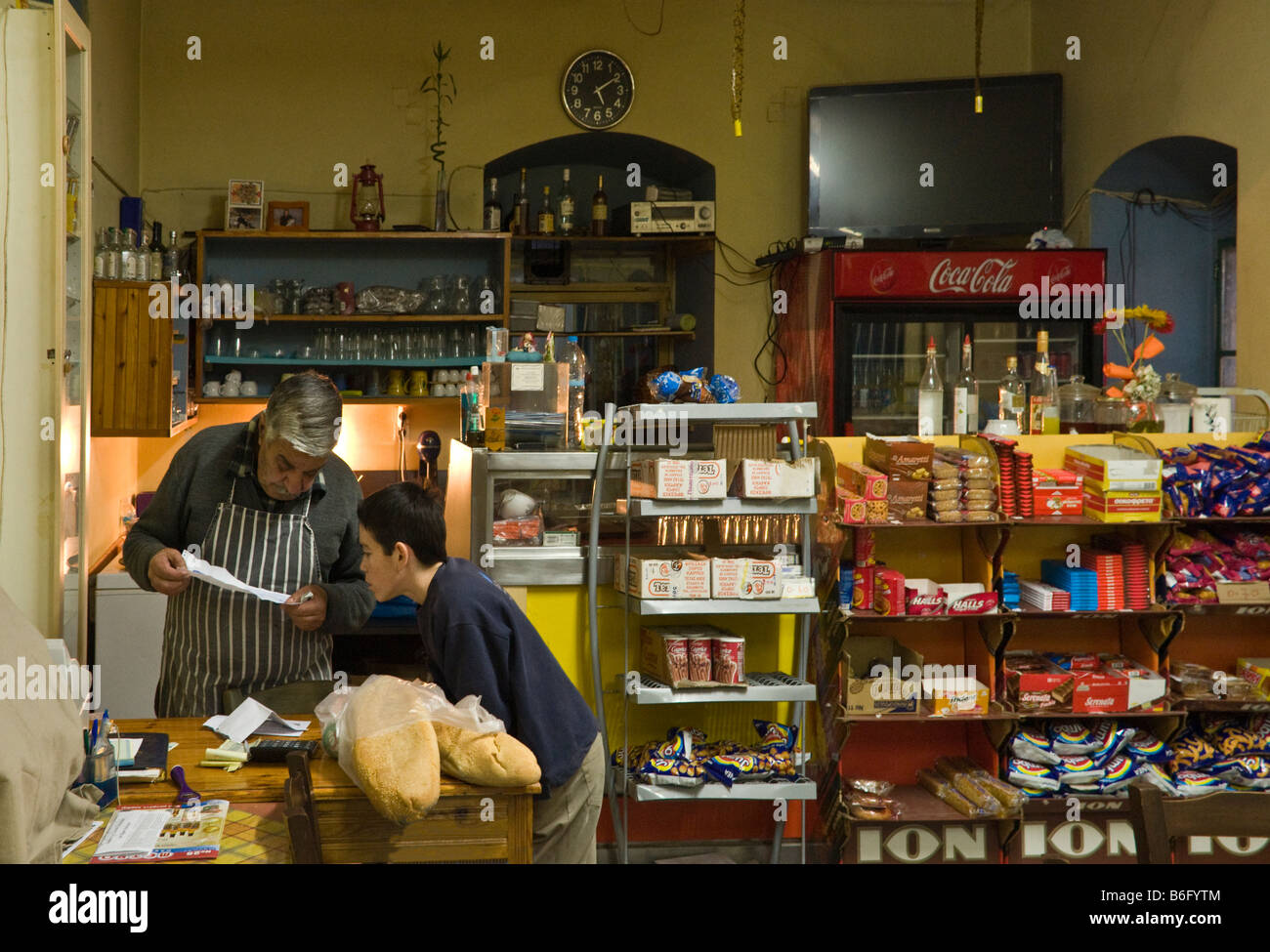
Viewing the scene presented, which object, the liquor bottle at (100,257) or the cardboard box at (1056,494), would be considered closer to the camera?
the cardboard box at (1056,494)

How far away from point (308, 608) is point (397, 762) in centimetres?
108

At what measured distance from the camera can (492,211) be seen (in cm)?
670

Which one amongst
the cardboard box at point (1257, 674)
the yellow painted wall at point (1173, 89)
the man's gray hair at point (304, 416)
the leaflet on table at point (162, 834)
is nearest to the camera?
the leaflet on table at point (162, 834)

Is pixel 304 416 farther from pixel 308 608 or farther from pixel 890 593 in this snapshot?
pixel 890 593

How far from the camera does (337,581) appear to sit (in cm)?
322

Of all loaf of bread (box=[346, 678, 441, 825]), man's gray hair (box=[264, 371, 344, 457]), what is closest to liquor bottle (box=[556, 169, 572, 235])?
man's gray hair (box=[264, 371, 344, 457])

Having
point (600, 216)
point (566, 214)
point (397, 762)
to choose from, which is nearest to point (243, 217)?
point (566, 214)

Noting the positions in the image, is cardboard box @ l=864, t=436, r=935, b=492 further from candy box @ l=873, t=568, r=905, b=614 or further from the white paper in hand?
the white paper in hand

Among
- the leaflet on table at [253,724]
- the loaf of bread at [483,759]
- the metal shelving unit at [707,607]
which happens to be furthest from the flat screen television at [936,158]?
the loaf of bread at [483,759]

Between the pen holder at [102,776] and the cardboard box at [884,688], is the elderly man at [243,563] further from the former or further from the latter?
the cardboard box at [884,688]

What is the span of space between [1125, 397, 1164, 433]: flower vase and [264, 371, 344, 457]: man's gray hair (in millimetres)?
2800

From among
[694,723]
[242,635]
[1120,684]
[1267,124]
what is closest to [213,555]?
[242,635]

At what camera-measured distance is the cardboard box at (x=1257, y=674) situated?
407 cm

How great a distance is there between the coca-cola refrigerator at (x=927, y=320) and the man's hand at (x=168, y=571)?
3.81 m
